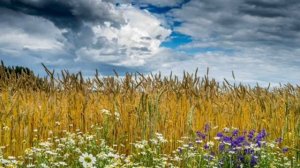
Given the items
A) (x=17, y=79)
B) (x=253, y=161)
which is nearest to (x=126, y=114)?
(x=253, y=161)

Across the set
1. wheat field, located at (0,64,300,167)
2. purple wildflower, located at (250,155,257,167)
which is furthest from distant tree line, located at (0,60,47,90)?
purple wildflower, located at (250,155,257,167)

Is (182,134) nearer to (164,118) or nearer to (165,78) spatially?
(164,118)

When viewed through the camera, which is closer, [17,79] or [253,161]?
[253,161]

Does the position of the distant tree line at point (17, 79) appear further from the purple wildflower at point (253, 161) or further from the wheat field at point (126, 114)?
the purple wildflower at point (253, 161)

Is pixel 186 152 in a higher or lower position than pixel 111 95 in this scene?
lower

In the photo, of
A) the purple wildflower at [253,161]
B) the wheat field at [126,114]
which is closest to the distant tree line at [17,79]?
the wheat field at [126,114]

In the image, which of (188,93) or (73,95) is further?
(188,93)

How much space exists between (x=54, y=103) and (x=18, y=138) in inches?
48.2

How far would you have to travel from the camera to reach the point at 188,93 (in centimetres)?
891

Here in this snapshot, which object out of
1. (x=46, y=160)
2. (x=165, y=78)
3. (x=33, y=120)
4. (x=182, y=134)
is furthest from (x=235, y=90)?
(x=46, y=160)

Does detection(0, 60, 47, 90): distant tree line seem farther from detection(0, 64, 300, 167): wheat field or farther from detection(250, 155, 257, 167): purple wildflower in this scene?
Result: detection(250, 155, 257, 167): purple wildflower

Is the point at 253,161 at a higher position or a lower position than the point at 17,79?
lower

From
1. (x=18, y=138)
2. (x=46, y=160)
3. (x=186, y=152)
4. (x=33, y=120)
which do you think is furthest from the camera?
(x=33, y=120)

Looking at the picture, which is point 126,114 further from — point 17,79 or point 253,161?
point 17,79
